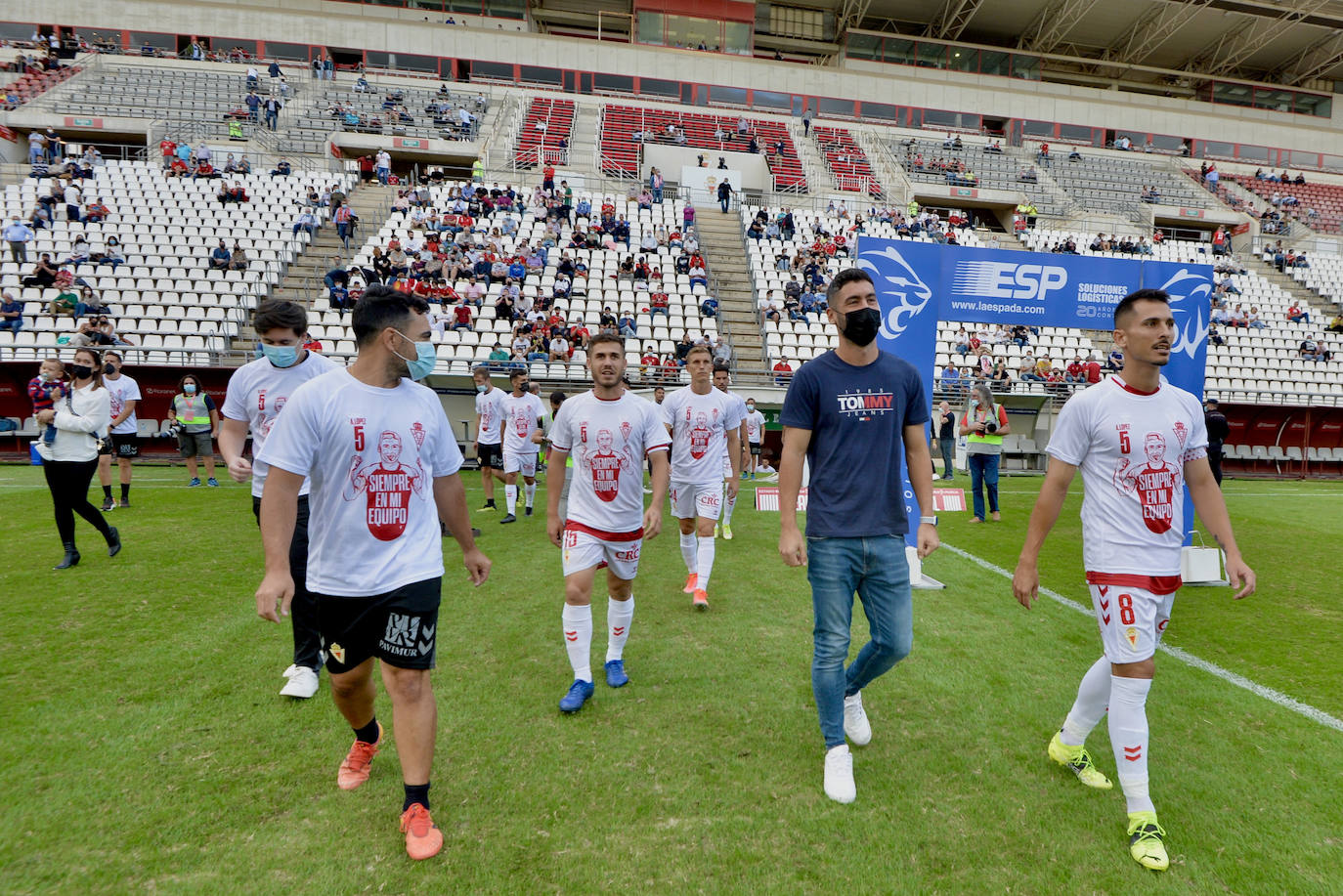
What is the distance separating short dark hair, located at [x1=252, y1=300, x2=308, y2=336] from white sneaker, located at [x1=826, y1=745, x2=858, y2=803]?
3976 millimetres

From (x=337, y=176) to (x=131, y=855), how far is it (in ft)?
87.4

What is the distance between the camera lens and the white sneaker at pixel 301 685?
398cm

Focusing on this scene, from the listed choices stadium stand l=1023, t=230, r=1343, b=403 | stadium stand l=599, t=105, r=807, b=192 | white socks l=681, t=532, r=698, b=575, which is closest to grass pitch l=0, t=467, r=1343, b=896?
white socks l=681, t=532, r=698, b=575

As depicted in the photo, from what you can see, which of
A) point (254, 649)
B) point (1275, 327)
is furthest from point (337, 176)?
point (1275, 327)

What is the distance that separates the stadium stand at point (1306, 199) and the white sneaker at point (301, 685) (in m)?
48.8

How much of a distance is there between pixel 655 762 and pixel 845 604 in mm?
1279

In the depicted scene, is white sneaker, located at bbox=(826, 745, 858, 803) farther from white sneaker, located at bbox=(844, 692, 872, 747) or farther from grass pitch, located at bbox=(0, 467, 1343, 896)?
white sneaker, located at bbox=(844, 692, 872, 747)

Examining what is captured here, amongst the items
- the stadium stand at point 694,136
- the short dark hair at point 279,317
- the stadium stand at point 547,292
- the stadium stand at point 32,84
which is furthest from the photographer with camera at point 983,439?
the stadium stand at point 32,84

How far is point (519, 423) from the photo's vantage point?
971 centimetres

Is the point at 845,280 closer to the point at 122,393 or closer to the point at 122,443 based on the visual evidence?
the point at 122,393

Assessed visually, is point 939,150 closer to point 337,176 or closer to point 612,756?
point 337,176

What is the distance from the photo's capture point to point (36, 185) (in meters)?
20.3

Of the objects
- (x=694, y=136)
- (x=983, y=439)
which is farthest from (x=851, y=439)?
(x=694, y=136)

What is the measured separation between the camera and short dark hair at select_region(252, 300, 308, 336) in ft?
13.6
